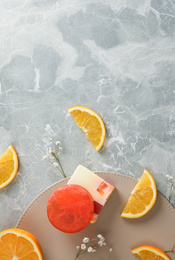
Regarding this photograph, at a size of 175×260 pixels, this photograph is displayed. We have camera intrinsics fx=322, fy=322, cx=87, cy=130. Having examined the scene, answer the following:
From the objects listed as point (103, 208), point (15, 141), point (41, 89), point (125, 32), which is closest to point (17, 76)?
point (41, 89)

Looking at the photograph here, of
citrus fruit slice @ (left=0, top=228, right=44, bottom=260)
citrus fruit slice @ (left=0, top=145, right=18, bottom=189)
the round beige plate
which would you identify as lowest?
the round beige plate

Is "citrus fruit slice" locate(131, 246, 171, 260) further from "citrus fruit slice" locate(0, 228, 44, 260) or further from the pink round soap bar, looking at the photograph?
"citrus fruit slice" locate(0, 228, 44, 260)

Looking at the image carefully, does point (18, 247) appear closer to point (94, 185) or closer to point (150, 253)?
point (94, 185)

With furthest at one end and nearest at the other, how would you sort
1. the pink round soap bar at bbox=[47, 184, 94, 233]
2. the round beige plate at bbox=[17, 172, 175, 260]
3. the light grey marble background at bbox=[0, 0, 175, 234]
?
the light grey marble background at bbox=[0, 0, 175, 234], the round beige plate at bbox=[17, 172, 175, 260], the pink round soap bar at bbox=[47, 184, 94, 233]

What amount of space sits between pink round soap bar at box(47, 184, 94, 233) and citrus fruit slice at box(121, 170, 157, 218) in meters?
0.26

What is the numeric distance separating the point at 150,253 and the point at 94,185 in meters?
0.54

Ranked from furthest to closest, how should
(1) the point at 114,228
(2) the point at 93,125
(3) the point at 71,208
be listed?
(2) the point at 93,125, (1) the point at 114,228, (3) the point at 71,208

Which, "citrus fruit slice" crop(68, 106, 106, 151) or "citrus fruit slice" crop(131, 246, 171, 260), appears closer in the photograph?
"citrus fruit slice" crop(131, 246, 171, 260)

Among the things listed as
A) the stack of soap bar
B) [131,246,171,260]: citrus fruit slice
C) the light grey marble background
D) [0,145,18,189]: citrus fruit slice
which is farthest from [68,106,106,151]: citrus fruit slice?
[131,246,171,260]: citrus fruit slice

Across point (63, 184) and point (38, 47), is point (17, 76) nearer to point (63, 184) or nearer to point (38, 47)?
point (38, 47)

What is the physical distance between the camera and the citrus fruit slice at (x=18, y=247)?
80.4 inches

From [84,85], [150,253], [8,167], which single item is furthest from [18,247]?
[84,85]

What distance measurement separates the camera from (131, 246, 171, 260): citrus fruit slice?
198 centimetres

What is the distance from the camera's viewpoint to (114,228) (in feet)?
6.88
